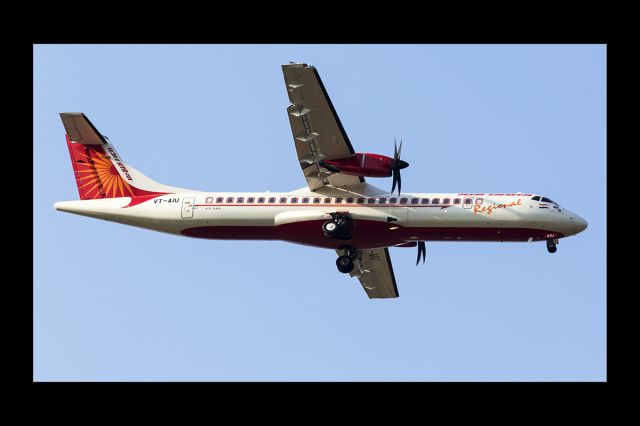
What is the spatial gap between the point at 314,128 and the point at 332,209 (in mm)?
2894

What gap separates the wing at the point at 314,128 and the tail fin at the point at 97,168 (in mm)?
5205

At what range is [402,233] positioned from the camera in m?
32.4

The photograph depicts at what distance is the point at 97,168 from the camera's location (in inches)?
1400

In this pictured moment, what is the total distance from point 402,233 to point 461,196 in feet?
7.31

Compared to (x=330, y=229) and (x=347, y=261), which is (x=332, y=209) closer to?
(x=330, y=229)

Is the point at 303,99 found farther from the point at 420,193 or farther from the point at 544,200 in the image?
the point at 544,200

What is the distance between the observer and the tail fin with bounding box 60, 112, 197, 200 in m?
35.0

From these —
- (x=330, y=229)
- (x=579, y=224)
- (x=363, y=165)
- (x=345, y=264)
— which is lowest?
(x=345, y=264)

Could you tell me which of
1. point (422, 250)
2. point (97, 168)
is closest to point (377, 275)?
point (422, 250)

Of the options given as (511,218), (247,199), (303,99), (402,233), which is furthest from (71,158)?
(511,218)

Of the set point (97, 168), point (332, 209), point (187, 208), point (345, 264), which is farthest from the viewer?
point (97, 168)

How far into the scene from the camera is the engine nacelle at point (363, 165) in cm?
3177

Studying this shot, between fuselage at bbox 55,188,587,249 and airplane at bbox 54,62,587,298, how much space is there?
3cm

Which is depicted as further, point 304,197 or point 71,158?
point 71,158
